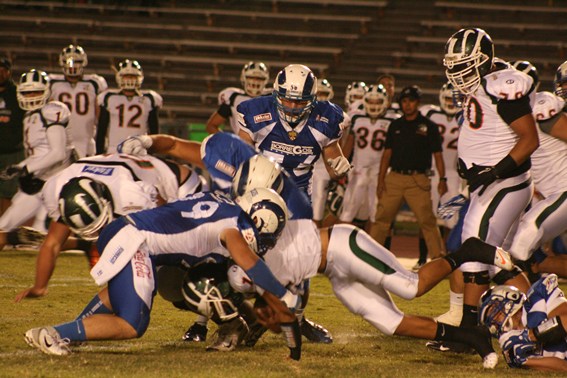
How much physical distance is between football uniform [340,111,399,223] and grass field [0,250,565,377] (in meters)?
→ 3.61

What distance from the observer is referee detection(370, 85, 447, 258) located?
9.36 meters

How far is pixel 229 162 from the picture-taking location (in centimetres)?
516

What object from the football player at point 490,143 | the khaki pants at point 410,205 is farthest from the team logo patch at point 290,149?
the khaki pants at point 410,205

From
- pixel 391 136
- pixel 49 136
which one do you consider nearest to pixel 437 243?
pixel 391 136

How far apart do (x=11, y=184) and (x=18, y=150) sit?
1.18ft

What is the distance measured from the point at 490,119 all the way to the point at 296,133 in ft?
3.95

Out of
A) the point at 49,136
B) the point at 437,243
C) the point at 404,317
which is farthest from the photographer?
the point at 437,243

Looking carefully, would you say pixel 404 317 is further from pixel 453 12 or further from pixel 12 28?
pixel 12 28

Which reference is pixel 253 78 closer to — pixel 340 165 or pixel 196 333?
pixel 340 165

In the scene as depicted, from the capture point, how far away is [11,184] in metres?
10.4

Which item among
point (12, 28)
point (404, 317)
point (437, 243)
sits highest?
point (12, 28)

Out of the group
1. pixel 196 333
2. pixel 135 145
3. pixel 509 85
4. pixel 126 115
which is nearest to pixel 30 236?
pixel 135 145

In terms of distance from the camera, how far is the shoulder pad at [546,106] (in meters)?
6.09

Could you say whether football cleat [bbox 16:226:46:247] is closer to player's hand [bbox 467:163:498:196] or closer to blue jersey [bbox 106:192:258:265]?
blue jersey [bbox 106:192:258:265]
